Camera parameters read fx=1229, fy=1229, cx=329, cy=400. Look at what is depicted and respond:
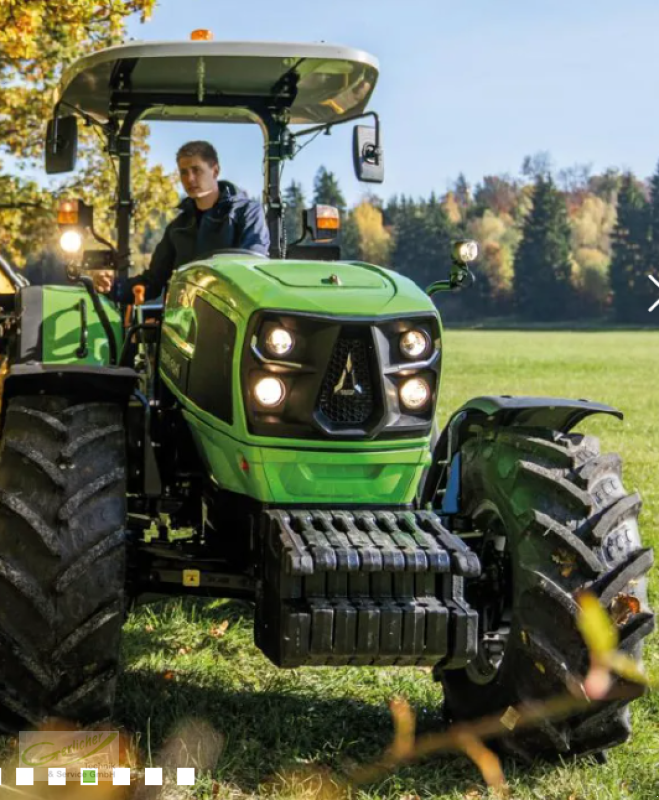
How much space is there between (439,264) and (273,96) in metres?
100

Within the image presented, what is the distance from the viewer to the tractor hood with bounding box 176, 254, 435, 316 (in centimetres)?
404

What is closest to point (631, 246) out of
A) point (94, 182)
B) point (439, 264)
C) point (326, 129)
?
point (439, 264)

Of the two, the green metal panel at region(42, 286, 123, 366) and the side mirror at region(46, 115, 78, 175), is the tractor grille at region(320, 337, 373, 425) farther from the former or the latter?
the side mirror at region(46, 115, 78, 175)

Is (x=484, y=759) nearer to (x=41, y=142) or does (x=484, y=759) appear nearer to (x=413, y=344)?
(x=413, y=344)

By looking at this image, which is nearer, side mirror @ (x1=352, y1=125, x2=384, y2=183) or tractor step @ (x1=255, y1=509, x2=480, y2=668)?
tractor step @ (x1=255, y1=509, x2=480, y2=668)

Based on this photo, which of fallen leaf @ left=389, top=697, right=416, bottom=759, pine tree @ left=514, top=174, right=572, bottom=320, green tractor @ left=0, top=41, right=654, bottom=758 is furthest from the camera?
pine tree @ left=514, top=174, right=572, bottom=320

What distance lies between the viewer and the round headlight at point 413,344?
4109 mm

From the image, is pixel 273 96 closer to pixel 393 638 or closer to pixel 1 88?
pixel 393 638

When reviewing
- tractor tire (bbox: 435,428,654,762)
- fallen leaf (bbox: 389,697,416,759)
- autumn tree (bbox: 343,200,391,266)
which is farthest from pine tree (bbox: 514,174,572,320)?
tractor tire (bbox: 435,428,654,762)

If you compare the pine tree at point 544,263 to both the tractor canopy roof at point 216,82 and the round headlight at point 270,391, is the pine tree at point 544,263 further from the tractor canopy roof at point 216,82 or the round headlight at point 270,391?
the round headlight at point 270,391

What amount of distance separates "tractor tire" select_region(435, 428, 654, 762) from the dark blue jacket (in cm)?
153

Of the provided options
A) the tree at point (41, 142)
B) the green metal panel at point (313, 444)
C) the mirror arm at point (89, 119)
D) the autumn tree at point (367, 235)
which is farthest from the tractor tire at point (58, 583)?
the autumn tree at point (367, 235)

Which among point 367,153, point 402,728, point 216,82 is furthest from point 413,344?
point 216,82

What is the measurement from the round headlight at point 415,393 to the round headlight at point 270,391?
0.42 m
